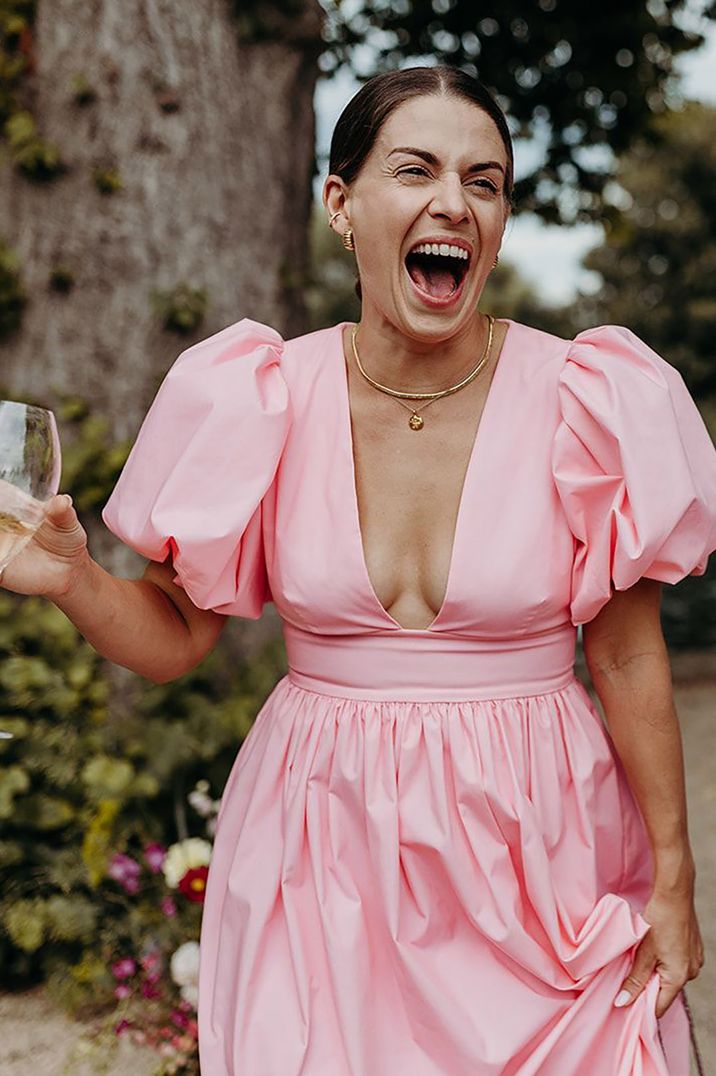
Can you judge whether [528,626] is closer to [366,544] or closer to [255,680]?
[366,544]

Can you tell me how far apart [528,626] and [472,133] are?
75 centimetres

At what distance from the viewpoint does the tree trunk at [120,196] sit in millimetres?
3711

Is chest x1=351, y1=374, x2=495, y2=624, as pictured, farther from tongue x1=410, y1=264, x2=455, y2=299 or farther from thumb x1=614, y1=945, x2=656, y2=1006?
thumb x1=614, y1=945, x2=656, y2=1006

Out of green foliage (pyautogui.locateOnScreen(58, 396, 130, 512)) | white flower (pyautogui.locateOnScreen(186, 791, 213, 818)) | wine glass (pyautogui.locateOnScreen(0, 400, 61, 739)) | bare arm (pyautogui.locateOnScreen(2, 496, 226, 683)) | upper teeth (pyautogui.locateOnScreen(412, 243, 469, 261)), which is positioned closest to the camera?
wine glass (pyautogui.locateOnScreen(0, 400, 61, 739))

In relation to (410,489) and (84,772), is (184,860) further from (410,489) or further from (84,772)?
(410,489)

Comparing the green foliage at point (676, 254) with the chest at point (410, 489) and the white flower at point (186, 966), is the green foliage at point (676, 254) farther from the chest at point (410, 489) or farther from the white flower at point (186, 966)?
the chest at point (410, 489)

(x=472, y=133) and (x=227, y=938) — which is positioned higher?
(x=472, y=133)

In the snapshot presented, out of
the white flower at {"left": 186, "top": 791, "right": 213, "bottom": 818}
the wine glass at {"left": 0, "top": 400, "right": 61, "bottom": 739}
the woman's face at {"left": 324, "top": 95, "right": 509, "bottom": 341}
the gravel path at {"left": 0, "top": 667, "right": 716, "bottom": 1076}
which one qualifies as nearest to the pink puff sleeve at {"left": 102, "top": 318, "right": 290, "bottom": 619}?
the woman's face at {"left": 324, "top": 95, "right": 509, "bottom": 341}

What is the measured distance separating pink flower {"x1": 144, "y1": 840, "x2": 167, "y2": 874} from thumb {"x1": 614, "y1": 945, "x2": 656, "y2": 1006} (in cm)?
170

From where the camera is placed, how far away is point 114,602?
1.84 metres

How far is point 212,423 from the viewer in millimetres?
1828

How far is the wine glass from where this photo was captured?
1415 mm

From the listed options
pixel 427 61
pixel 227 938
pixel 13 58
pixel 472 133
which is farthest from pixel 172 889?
pixel 427 61

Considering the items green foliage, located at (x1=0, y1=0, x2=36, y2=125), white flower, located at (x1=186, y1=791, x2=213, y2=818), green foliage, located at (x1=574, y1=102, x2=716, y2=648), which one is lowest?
green foliage, located at (x1=574, y1=102, x2=716, y2=648)
